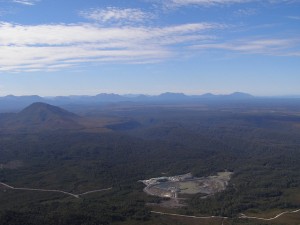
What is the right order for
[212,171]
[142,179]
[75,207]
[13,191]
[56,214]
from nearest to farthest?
1. [56,214]
2. [75,207]
3. [13,191]
4. [142,179]
5. [212,171]

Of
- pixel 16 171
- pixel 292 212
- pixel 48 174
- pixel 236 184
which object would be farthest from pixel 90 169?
pixel 292 212

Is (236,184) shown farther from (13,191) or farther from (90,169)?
(13,191)

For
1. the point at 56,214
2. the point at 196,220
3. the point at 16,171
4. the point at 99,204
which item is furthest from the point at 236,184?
the point at 16,171

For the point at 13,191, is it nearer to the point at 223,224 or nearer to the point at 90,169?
the point at 90,169

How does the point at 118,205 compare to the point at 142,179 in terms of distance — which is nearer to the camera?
the point at 118,205

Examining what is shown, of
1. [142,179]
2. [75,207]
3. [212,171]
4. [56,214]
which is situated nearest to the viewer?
[56,214]

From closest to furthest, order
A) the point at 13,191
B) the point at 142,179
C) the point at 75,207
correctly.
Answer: the point at 75,207
the point at 13,191
the point at 142,179
